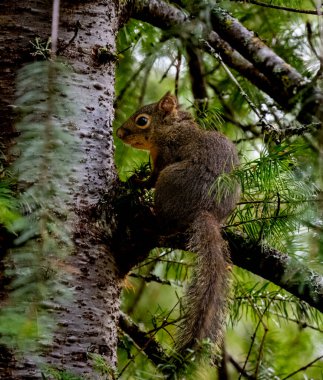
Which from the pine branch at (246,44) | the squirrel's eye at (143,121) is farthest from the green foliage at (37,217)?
the squirrel's eye at (143,121)

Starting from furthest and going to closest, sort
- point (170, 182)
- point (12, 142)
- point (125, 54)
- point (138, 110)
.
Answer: point (138, 110), point (125, 54), point (170, 182), point (12, 142)

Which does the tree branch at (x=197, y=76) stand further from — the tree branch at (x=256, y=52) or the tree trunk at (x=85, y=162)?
the tree trunk at (x=85, y=162)

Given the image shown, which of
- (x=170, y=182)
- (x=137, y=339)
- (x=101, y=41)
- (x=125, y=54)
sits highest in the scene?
(x=125, y=54)

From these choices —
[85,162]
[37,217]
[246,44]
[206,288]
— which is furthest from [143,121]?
[37,217]

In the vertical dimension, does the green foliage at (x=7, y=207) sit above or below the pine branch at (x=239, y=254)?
below

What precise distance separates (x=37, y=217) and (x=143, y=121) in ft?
4.58

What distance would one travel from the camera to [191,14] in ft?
6.85

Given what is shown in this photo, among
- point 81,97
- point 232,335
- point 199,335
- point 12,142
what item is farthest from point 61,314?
point 232,335

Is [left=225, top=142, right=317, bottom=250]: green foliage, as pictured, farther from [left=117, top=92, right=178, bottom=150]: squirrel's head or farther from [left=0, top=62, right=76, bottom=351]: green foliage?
[left=117, top=92, right=178, bottom=150]: squirrel's head

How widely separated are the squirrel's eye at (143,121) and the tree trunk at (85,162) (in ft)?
2.81

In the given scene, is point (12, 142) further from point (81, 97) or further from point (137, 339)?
point (137, 339)

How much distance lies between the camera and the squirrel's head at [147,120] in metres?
2.65

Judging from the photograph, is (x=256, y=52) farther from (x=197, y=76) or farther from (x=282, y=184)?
(x=282, y=184)

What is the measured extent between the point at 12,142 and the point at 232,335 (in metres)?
1.60
